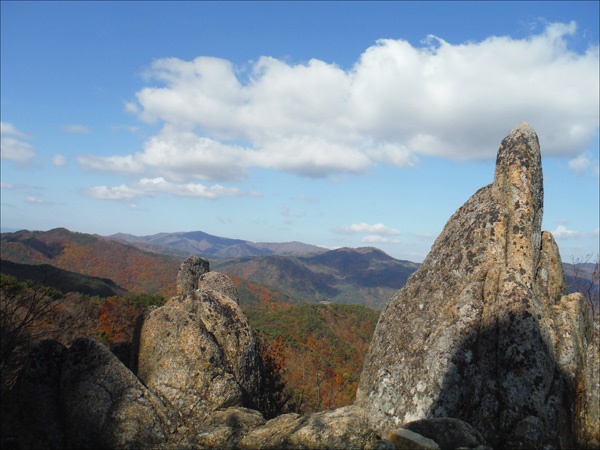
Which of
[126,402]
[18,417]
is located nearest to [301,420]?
[126,402]

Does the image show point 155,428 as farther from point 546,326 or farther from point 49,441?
point 546,326

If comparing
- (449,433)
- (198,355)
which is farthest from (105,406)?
(449,433)

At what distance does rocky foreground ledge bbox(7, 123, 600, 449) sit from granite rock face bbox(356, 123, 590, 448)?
33 millimetres

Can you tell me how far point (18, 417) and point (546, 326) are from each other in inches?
496

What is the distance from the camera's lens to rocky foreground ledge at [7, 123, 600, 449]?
28.5 feet

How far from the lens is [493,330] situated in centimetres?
A: 1083

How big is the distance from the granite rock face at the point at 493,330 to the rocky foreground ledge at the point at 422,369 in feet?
0.11

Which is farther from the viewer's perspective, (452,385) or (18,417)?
(452,385)

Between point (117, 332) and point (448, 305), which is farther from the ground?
point (448, 305)

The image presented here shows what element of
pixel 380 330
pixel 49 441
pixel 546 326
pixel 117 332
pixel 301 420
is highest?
pixel 546 326

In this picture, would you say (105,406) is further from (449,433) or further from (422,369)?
(422,369)

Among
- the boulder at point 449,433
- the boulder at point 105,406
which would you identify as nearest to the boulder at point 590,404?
the boulder at point 449,433

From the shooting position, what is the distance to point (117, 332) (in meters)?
45.4

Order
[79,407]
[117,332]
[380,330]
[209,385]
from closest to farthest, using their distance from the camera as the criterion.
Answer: [79,407] → [209,385] → [380,330] → [117,332]
